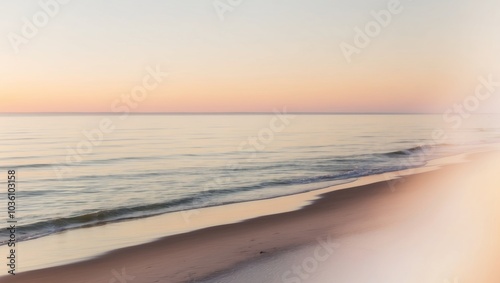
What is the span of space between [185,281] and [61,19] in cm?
163

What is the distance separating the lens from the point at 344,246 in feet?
11.1

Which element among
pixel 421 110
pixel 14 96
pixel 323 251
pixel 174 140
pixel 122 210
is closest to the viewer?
pixel 14 96

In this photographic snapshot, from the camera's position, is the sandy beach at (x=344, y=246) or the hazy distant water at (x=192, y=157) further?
the hazy distant water at (x=192, y=157)

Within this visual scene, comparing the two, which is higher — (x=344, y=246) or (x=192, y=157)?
(x=192, y=157)

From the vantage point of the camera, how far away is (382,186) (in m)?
4.60

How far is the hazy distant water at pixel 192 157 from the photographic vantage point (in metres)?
3.34

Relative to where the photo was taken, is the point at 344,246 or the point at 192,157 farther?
the point at 192,157

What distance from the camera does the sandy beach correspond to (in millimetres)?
3002

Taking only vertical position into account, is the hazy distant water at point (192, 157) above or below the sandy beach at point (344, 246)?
above

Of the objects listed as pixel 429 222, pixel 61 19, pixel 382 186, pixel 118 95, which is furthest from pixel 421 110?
pixel 61 19

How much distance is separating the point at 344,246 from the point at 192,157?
4.38 ft

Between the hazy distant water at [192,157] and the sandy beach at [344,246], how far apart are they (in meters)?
0.39

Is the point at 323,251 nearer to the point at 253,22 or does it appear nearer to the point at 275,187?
the point at 275,187

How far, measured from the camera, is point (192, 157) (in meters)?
4.11
